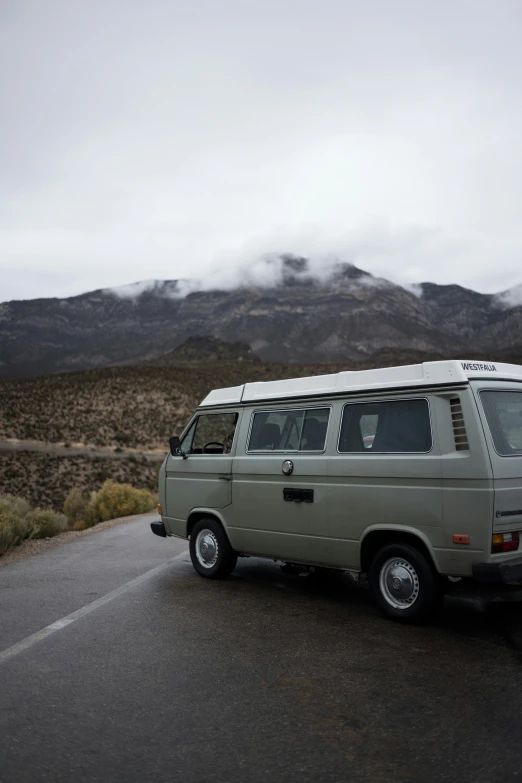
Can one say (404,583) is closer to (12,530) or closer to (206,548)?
(206,548)

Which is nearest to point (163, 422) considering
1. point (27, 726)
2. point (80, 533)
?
point (80, 533)

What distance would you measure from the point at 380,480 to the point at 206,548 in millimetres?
3024

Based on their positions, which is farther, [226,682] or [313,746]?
[226,682]

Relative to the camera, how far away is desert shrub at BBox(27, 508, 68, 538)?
13479 mm

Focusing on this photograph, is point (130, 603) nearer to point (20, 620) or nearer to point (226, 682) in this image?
point (20, 620)

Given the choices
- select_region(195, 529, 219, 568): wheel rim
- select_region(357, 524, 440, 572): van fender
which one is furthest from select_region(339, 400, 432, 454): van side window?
select_region(195, 529, 219, 568): wheel rim

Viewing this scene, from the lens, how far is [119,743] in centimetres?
406

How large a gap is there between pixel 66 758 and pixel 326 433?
13.7 ft

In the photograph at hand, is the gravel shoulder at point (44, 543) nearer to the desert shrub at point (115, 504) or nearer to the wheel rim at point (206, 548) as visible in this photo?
the desert shrub at point (115, 504)

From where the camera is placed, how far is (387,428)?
263 inches

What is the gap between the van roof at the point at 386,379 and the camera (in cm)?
623

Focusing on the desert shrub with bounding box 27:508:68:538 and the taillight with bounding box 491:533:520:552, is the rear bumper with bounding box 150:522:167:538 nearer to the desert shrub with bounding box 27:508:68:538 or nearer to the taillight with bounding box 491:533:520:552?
the desert shrub with bounding box 27:508:68:538

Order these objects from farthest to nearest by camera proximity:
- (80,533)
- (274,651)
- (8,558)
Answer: (80,533)
(8,558)
(274,651)

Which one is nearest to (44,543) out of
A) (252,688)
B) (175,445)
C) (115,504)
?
(115,504)
